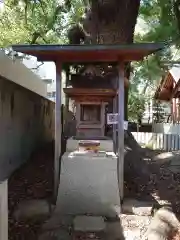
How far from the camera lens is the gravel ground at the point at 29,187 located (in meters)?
5.43

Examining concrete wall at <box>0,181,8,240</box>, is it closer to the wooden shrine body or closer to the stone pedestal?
the stone pedestal

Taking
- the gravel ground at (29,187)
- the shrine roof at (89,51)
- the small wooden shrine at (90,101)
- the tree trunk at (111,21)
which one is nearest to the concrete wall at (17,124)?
the gravel ground at (29,187)

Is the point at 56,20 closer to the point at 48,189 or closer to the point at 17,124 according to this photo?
the point at 17,124

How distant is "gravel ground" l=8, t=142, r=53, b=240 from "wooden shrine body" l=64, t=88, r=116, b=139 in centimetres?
125

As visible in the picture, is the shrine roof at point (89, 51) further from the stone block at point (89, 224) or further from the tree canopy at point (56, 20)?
the tree canopy at point (56, 20)

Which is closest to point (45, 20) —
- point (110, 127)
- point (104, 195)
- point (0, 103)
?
point (110, 127)

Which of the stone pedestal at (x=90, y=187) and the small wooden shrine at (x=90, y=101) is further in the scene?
the small wooden shrine at (x=90, y=101)

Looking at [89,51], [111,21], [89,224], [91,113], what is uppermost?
[111,21]

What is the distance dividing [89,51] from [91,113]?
1479 millimetres

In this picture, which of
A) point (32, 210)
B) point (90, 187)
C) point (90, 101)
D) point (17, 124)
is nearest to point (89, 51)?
point (90, 101)

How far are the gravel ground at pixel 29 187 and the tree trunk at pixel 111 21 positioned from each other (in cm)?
321

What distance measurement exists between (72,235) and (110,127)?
3.80 metres

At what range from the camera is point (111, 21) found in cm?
882

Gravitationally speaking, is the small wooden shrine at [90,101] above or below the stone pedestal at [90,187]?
above
